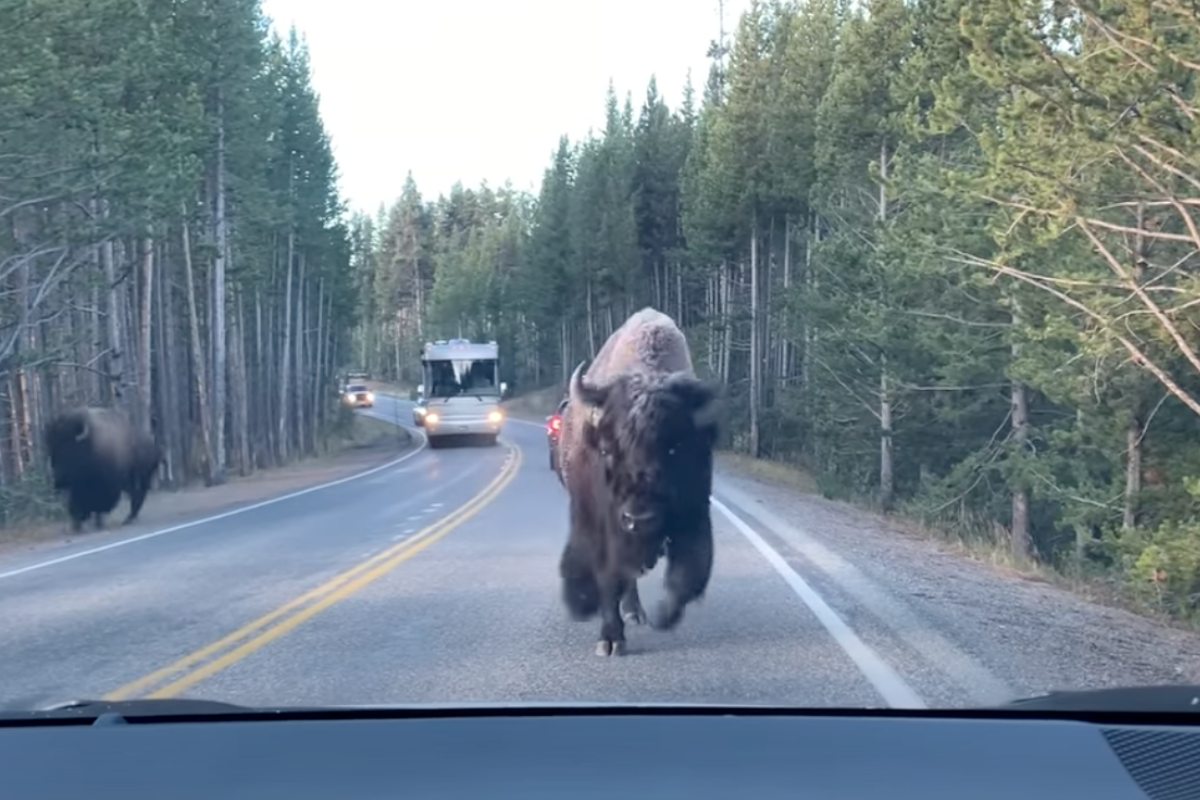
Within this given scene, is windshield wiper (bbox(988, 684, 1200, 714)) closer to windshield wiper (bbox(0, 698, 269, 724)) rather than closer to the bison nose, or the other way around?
windshield wiper (bbox(0, 698, 269, 724))

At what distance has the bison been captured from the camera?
→ 870 centimetres

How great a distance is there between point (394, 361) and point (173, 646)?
443 feet

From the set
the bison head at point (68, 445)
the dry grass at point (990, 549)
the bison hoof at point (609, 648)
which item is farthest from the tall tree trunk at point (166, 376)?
the bison hoof at point (609, 648)

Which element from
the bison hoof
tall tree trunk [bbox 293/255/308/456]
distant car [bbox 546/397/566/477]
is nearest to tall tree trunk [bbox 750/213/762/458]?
tall tree trunk [bbox 293/255/308/456]

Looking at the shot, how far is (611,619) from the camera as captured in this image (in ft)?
29.0

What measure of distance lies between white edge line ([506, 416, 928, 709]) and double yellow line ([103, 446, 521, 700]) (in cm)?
336

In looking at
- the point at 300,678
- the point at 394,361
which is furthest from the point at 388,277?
the point at 300,678

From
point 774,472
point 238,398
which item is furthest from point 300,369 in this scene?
point 774,472

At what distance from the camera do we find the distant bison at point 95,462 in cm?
2239

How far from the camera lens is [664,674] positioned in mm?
7973

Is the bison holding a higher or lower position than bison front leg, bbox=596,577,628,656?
higher

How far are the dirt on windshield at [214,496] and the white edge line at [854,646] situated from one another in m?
10.9

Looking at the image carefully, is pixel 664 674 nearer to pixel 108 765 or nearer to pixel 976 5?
pixel 108 765

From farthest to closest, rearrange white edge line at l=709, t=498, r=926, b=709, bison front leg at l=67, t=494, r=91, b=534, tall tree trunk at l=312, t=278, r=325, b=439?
tall tree trunk at l=312, t=278, r=325, b=439 → bison front leg at l=67, t=494, r=91, b=534 → white edge line at l=709, t=498, r=926, b=709
